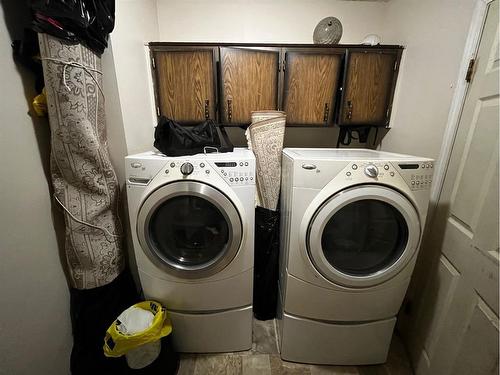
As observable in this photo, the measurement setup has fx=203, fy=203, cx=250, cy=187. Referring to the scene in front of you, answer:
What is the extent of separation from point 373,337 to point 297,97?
1.52m

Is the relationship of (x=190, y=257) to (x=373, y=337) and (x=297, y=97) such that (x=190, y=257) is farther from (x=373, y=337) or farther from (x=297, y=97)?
(x=297, y=97)

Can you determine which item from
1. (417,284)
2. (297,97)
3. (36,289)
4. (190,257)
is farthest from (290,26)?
(36,289)

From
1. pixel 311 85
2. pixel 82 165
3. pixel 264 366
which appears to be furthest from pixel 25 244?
pixel 311 85

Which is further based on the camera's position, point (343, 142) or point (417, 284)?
point (343, 142)

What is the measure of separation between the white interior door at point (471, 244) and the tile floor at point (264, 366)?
0.19m

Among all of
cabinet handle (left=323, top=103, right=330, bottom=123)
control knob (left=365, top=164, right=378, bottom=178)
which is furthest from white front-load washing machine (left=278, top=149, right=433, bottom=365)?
cabinet handle (left=323, top=103, right=330, bottom=123)

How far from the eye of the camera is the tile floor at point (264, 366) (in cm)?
115

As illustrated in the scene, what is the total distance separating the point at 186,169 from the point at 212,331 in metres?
0.96

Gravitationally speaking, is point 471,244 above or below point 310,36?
below

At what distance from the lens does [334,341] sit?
1123 mm

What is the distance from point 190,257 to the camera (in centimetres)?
104

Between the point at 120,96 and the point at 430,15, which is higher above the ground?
the point at 430,15

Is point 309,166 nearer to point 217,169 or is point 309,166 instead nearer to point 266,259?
point 217,169

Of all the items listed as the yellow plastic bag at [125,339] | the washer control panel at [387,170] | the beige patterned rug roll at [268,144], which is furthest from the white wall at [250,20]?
the washer control panel at [387,170]
